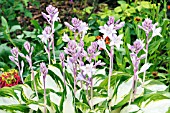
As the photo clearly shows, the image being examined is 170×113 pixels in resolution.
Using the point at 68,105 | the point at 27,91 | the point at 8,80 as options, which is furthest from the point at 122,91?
the point at 8,80

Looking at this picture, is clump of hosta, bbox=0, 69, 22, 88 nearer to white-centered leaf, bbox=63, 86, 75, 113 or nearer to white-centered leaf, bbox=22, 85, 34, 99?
white-centered leaf, bbox=22, 85, 34, 99

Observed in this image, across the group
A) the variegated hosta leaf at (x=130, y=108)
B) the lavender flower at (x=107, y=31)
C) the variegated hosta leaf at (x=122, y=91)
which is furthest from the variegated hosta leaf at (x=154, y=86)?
the lavender flower at (x=107, y=31)

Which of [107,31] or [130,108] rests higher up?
[107,31]

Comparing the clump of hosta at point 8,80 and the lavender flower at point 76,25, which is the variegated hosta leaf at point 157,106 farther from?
the clump of hosta at point 8,80

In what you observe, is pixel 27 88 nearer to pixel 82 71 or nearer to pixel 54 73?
pixel 54 73

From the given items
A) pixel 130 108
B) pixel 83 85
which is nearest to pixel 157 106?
pixel 130 108

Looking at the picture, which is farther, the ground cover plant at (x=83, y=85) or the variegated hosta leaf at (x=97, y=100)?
the variegated hosta leaf at (x=97, y=100)

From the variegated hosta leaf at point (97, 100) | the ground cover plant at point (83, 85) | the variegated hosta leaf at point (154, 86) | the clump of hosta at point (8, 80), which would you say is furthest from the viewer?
the clump of hosta at point (8, 80)

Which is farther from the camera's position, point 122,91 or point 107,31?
point 122,91

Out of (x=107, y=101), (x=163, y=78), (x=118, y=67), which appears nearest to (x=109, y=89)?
(x=107, y=101)

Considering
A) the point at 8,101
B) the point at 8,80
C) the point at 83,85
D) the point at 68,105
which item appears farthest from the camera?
the point at 8,80

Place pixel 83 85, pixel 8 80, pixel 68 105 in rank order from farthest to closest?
pixel 8 80
pixel 83 85
pixel 68 105

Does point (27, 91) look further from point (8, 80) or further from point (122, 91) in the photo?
point (8, 80)
